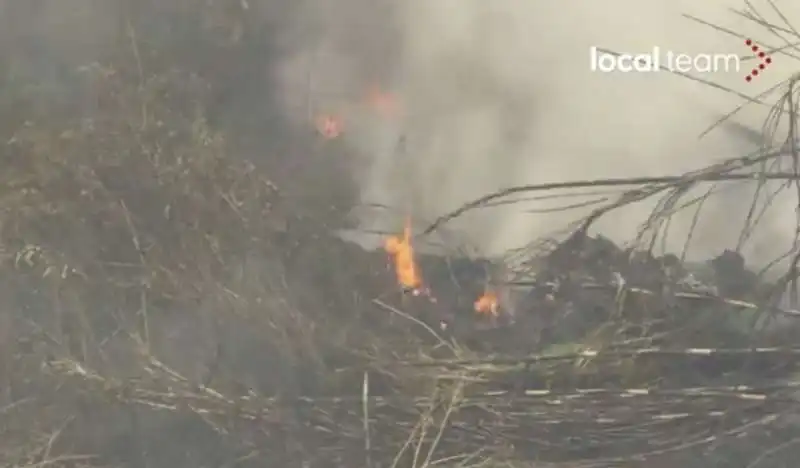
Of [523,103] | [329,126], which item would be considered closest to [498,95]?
[523,103]

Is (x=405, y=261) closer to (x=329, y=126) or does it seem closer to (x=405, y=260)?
(x=405, y=260)

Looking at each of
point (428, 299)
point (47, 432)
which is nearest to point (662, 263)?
point (428, 299)

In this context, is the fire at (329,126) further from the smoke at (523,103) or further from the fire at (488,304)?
the fire at (488,304)

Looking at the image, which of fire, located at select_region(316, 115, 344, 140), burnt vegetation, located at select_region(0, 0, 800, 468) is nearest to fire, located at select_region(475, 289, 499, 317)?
burnt vegetation, located at select_region(0, 0, 800, 468)

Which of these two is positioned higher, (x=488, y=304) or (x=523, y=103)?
(x=523, y=103)

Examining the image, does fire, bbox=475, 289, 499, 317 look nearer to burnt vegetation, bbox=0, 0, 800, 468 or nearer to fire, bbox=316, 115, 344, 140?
burnt vegetation, bbox=0, 0, 800, 468

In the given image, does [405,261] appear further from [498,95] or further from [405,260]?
[498,95]

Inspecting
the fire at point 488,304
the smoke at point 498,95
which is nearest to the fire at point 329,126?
the smoke at point 498,95

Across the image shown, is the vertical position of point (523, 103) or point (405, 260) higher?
point (523, 103)
